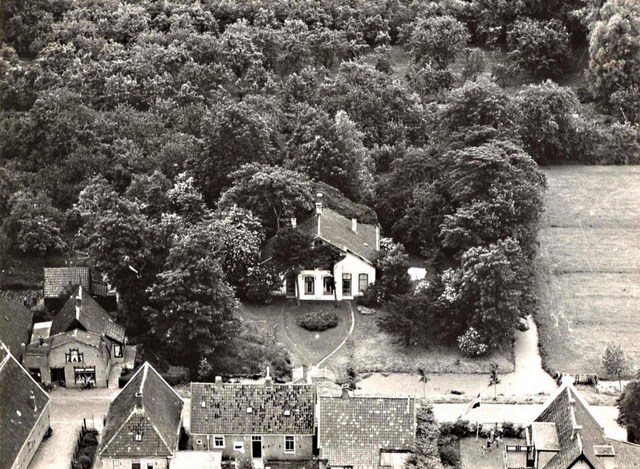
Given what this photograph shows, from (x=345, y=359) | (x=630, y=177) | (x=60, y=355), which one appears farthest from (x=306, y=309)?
(x=630, y=177)

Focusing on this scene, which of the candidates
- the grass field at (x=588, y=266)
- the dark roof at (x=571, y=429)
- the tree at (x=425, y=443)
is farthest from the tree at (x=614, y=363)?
the tree at (x=425, y=443)

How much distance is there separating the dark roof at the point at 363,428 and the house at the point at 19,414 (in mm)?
17835

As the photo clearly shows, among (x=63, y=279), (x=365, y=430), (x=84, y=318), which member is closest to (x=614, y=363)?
(x=365, y=430)

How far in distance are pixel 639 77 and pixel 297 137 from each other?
143 ft

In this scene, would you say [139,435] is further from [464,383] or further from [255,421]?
[464,383]

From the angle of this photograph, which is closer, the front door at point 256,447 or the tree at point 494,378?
the front door at point 256,447

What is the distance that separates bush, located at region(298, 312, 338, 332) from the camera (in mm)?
89125

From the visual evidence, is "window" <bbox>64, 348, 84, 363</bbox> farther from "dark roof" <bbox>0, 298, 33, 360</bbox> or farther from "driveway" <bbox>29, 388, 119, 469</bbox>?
"dark roof" <bbox>0, 298, 33, 360</bbox>

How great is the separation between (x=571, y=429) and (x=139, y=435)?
2601cm

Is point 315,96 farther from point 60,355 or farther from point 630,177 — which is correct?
point 60,355

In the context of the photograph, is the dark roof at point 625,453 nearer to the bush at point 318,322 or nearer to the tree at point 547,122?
the bush at point 318,322

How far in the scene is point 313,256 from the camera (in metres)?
91.6

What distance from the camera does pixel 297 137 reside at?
353 ft

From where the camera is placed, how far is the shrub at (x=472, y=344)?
279ft
